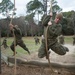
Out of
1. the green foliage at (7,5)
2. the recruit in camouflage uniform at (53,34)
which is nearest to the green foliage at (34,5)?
the green foliage at (7,5)

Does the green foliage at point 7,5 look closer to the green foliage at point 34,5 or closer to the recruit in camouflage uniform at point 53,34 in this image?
the green foliage at point 34,5

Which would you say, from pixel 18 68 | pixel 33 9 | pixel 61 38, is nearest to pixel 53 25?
pixel 18 68

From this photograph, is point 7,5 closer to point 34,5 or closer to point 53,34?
point 34,5

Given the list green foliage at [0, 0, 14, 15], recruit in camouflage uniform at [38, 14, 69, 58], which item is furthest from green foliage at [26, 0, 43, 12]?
recruit in camouflage uniform at [38, 14, 69, 58]

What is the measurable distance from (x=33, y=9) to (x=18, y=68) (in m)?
4.02

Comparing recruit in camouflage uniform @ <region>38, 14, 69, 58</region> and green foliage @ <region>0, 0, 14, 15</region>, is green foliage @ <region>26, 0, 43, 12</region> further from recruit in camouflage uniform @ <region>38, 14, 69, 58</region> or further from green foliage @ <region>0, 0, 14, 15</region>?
recruit in camouflage uniform @ <region>38, 14, 69, 58</region>

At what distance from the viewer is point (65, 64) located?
931 cm

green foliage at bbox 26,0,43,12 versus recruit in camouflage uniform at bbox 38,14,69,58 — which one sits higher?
green foliage at bbox 26,0,43,12

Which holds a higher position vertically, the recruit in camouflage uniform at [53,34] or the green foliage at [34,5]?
the green foliage at [34,5]

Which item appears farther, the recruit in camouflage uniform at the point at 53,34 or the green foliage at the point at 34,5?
the green foliage at the point at 34,5

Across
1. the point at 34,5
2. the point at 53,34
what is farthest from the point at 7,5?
the point at 53,34

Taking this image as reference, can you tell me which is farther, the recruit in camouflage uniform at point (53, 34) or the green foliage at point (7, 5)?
the green foliage at point (7, 5)

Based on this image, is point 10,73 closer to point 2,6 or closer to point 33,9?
point 33,9

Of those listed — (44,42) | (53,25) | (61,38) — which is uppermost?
(53,25)
